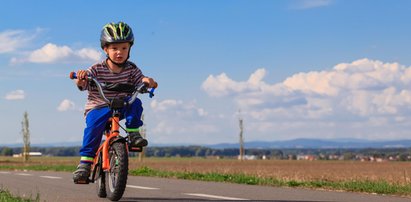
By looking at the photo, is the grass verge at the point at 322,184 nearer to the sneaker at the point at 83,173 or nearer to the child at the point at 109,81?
the child at the point at 109,81

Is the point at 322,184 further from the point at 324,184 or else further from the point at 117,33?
the point at 117,33

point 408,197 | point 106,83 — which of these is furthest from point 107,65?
point 408,197

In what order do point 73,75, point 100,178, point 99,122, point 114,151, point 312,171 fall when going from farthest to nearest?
1. point 312,171
2. point 100,178
3. point 99,122
4. point 73,75
5. point 114,151

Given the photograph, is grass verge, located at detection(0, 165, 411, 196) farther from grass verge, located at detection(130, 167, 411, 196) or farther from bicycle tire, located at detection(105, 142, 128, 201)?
bicycle tire, located at detection(105, 142, 128, 201)

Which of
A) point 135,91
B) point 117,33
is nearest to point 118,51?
point 117,33

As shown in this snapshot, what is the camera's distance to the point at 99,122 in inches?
333

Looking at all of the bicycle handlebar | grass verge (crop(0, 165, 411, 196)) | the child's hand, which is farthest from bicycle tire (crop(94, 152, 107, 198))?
grass verge (crop(0, 165, 411, 196))

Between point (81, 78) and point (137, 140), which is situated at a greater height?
point (81, 78)

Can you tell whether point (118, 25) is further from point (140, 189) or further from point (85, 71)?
point (140, 189)

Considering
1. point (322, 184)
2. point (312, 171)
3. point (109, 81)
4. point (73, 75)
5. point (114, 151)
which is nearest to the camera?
point (114, 151)

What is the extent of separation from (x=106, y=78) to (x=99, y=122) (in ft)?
1.71

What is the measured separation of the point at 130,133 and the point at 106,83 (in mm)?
669

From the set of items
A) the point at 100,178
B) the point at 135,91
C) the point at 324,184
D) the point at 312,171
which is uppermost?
the point at 135,91

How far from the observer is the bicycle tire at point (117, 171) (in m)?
7.98
